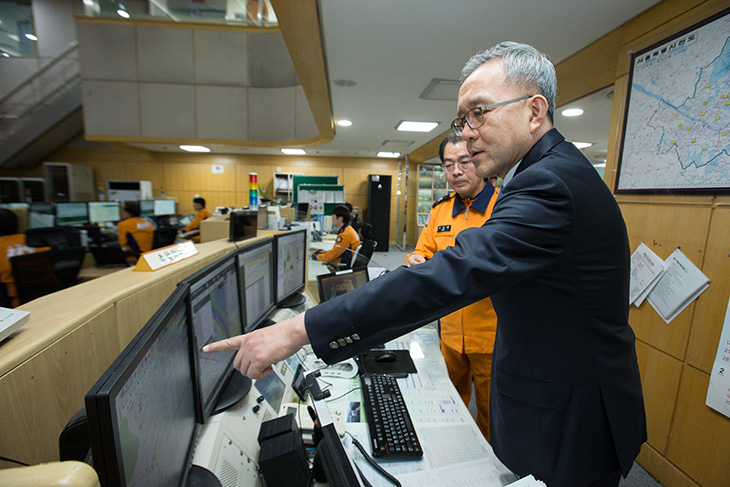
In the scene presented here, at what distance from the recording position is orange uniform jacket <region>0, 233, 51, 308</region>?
2.36 meters

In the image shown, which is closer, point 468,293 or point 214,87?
point 468,293

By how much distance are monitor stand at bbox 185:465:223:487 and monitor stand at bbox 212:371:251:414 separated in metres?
0.17

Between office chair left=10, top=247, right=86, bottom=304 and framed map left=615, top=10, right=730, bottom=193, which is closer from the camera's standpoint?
framed map left=615, top=10, right=730, bottom=193

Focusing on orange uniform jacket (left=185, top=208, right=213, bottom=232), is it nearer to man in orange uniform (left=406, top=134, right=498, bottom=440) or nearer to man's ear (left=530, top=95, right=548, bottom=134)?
man in orange uniform (left=406, top=134, right=498, bottom=440)

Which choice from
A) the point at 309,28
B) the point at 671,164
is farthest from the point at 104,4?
the point at 671,164

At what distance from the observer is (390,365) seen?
1.34 meters

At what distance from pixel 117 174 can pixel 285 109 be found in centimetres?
572

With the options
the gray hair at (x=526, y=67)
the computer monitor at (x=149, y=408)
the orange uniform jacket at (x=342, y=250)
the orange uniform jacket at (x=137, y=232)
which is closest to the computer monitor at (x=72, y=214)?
the orange uniform jacket at (x=137, y=232)

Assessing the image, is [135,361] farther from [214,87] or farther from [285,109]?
[214,87]

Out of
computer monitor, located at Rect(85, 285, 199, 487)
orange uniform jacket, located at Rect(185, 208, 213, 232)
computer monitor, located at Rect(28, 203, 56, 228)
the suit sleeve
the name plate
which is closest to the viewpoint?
computer monitor, located at Rect(85, 285, 199, 487)

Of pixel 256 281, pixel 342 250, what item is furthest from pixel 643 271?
pixel 342 250

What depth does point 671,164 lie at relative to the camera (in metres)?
1.64

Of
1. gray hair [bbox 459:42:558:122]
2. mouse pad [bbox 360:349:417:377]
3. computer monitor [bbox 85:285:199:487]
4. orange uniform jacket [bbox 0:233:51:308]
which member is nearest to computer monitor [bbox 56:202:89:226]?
orange uniform jacket [bbox 0:233:51:308]

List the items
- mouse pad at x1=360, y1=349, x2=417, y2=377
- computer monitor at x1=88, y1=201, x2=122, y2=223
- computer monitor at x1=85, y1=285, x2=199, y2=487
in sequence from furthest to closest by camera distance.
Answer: computer monitor at x1=88, y1=201, x2=122, y2=223 → mouse pad at x1=360, y1=349, x2=417, y2=377 → computer monitor at x1=85, y1=285, x2=199, y2=487
